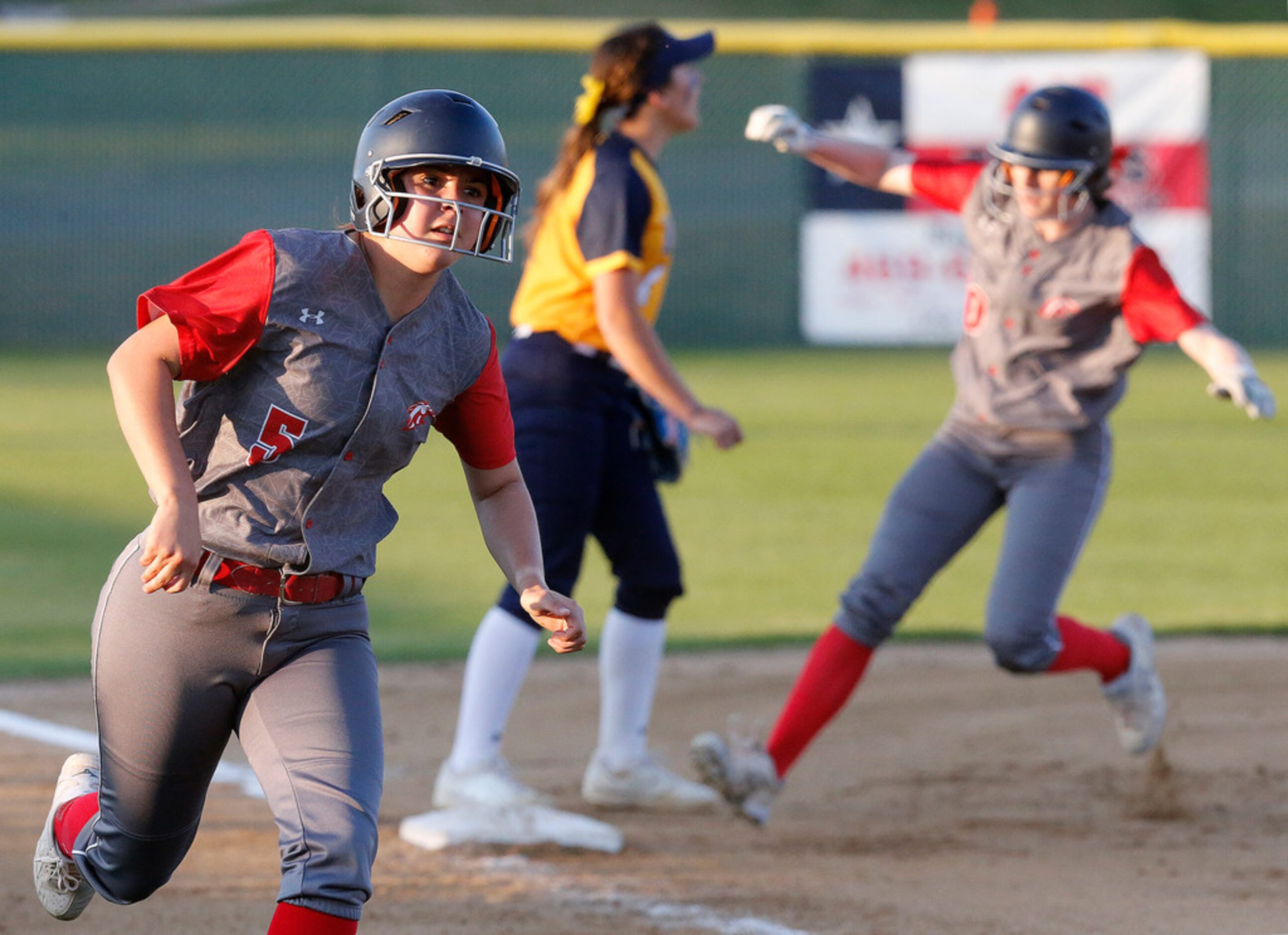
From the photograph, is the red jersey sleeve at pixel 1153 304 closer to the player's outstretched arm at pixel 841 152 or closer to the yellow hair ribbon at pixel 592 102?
the player's outstretched arm at pixel 841 152

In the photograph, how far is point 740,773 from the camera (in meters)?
4.48

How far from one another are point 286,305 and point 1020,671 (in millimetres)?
2639

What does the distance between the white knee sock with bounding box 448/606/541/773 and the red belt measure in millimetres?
1634

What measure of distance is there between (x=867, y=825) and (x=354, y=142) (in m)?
12.7

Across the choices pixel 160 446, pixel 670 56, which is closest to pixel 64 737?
pixel 670 56

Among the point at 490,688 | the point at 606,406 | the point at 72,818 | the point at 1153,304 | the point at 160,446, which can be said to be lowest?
the point at 490,688

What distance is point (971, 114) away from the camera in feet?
52.2

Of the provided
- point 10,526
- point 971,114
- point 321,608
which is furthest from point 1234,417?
point 321,608

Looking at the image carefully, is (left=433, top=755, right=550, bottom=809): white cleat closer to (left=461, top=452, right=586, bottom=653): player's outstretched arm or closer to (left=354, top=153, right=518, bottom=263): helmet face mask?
(left=461, top=452, right=586, bottom=653): player's outstretched arm

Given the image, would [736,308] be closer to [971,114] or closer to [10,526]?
[971,114]

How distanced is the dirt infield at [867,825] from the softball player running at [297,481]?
1.05 m

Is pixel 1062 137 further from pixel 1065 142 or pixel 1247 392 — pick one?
pixel 1247 392

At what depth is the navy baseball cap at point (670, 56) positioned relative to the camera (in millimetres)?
4715

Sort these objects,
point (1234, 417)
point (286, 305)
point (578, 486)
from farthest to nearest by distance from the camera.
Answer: point (1234, 417)
point (578, 486)
point (286, 305)
